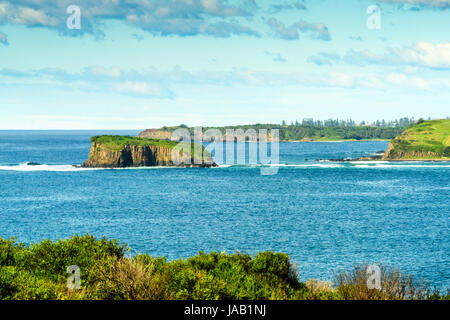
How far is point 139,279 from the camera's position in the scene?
30.9 meters

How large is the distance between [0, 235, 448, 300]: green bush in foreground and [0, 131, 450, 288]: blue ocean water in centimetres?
2088

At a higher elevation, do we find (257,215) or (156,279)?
(156,279)

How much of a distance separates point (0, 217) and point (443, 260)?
269 feet

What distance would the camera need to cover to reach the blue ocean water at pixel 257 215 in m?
73.8

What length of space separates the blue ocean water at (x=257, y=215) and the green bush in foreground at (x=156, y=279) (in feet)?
68.5

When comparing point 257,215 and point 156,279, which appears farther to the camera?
point 257,215

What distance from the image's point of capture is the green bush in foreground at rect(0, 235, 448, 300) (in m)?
30.7

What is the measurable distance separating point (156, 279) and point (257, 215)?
73.2m

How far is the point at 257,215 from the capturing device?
348 feet

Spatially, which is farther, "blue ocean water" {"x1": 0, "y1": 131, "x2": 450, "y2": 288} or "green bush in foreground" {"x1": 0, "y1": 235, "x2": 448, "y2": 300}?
"blue ocean water" {"x1": 0, "y1": 131, "x2": 450, "y2": 288}
